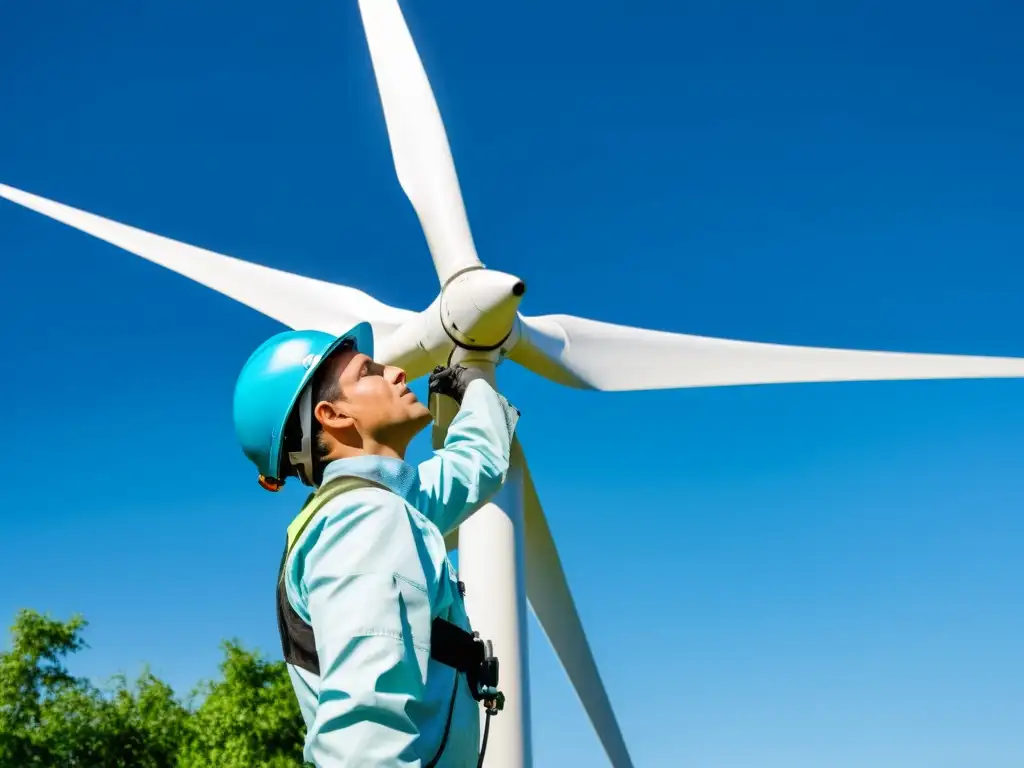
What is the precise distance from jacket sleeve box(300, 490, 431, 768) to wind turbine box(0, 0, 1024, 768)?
9071mm

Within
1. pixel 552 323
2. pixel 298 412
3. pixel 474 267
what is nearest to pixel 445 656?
pixel 298 412

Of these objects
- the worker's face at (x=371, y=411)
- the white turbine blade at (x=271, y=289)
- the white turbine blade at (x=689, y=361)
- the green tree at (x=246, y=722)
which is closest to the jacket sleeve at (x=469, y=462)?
the worker's face at (x=371, y=411)

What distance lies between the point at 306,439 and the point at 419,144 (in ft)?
33.3

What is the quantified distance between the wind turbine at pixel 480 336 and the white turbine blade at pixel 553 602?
0.05ft

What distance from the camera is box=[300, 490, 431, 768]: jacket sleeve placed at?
2.05 meters

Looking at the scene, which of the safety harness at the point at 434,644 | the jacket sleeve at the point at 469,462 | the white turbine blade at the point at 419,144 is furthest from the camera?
the white turbine blade at the point at 419,144

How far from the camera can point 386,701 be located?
6.81ft

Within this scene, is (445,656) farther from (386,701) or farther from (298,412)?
(298,412)

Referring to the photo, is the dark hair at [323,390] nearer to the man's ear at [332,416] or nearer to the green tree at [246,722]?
the man's ear at [332,416]

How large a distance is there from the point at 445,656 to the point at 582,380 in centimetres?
1072

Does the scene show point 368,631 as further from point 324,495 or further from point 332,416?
point 332,416

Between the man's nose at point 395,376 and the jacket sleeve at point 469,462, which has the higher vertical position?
the man's nose at point 395,376

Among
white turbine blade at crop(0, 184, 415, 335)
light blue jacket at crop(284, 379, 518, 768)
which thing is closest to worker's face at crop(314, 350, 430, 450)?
light blue jacket at crop(284, 379, 518, 768)

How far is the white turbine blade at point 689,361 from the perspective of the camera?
12.6m
